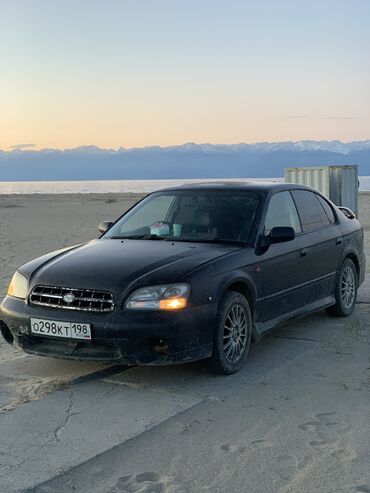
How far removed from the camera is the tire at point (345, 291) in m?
7.29

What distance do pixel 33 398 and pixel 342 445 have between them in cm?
228

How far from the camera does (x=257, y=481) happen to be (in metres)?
3.37

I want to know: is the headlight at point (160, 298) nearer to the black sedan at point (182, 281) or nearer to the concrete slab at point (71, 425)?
the black sedan at point (182, 281)

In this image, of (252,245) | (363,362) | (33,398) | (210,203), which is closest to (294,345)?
(363,362)

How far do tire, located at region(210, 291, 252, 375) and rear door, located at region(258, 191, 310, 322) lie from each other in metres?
0.30

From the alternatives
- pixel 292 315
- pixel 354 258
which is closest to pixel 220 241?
pixel 292 315

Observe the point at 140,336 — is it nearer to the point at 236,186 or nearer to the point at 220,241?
the point at 220,241

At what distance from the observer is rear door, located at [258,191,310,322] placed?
5.82 metres

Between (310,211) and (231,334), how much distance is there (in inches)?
88.2

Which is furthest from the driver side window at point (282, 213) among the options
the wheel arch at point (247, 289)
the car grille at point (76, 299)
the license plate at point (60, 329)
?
the license plate at point (60, 329)

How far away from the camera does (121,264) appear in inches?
203

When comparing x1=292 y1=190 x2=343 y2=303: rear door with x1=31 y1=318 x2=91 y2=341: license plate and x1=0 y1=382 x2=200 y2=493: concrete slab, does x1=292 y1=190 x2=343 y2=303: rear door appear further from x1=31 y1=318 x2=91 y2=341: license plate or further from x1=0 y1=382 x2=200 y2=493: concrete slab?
x1=31 y1=318 x2=91 y2=341: license plate

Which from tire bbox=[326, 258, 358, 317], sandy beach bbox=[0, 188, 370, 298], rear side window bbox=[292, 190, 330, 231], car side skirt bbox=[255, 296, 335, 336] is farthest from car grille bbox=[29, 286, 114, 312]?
sandy beach bbox=[0, 188, 370, 298]

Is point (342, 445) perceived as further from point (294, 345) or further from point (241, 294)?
point (294, 345)
